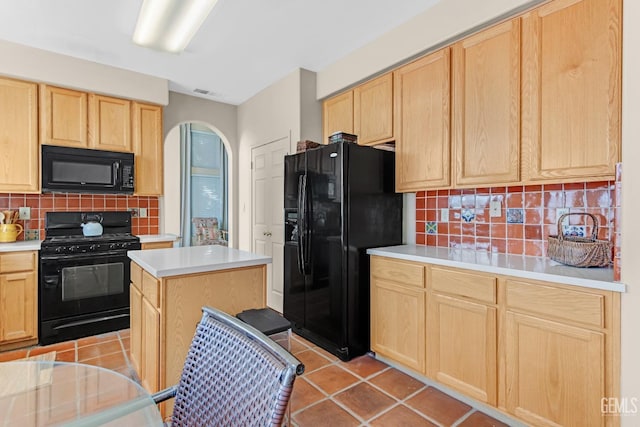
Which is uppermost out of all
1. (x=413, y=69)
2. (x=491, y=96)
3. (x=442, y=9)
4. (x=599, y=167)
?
(x=442, y=9)

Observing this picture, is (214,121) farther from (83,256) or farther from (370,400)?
(370,400)

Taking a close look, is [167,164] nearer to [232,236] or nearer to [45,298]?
[232,236]

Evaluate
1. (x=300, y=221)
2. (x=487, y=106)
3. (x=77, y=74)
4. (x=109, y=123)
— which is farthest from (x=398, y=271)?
(x=77, y=74)

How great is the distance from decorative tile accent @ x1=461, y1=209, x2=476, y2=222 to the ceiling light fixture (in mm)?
2420

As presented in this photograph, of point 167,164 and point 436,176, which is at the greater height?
point 167,164

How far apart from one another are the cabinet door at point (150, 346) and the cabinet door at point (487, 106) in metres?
2.18

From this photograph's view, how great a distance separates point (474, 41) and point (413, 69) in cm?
50

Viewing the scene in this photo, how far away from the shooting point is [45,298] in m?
2.86

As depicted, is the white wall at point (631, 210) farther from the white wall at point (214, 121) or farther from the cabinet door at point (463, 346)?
the white wall at point (214, 121)

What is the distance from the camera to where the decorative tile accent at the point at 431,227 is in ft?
9.11

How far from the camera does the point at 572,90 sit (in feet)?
5.88

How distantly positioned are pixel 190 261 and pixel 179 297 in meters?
0.22

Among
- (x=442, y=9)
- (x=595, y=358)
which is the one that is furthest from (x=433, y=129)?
(x=595, y=358)

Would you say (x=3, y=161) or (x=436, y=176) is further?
(x=3, y=161)
